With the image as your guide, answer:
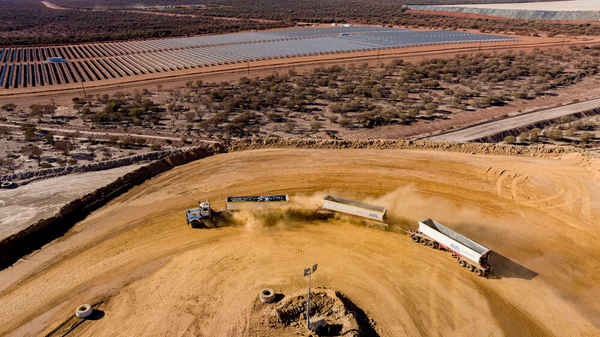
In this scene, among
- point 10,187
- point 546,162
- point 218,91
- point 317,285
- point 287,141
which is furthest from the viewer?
point 218,91

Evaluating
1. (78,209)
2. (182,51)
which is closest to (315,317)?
(78,209)

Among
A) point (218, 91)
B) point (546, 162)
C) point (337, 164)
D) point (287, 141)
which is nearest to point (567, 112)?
point (546, 162)

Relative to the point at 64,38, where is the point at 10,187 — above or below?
below

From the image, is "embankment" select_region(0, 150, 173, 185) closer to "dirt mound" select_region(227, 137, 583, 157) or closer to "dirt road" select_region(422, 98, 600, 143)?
"dirt mound" select_region(227, 137, 583, 157)

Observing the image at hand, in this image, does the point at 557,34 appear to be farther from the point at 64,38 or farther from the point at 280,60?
the point at 64,38

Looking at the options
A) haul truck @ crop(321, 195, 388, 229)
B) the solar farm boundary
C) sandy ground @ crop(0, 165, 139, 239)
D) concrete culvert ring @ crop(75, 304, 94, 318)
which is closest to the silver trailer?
haul truck @ crop(321, 195, 388, 229)

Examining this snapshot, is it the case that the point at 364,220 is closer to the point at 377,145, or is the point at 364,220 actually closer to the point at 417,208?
the point at 417,208
